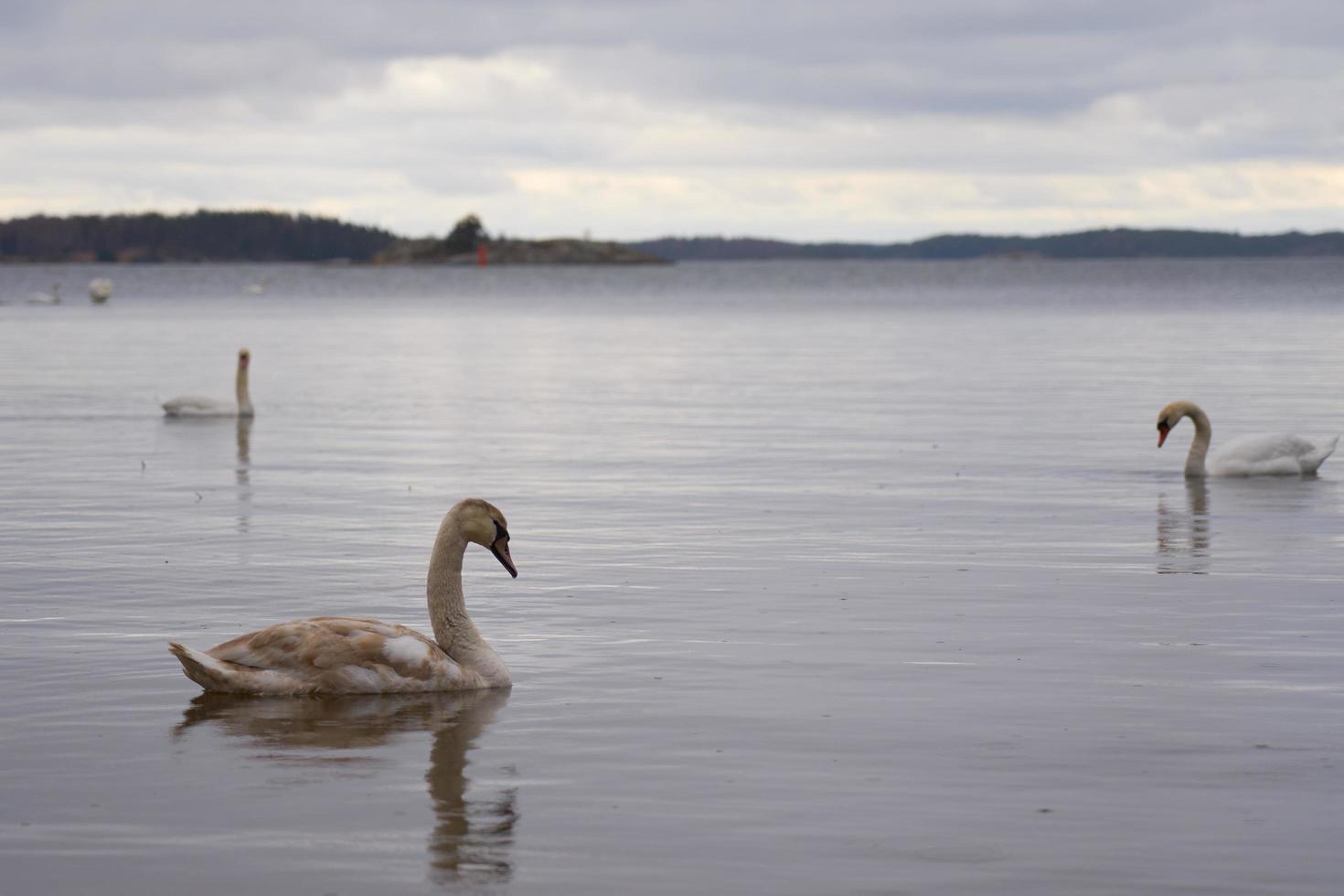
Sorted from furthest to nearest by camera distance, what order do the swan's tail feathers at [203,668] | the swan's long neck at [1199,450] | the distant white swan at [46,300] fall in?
the distant white swan at [46,300] < the swan's long neck at [1199,450] < the swan's tail feathers at [203,668]

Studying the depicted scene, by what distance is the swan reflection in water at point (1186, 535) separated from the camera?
50.9 feet

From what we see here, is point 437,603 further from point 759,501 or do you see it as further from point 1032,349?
point 1032,349

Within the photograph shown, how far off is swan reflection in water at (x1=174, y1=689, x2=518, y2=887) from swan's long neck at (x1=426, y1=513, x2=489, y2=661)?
310 mm

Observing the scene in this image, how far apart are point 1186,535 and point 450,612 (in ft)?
28.3

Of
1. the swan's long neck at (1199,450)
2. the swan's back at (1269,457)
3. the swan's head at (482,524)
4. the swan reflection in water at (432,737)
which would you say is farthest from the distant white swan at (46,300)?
the swan reflection in water at (432,737)

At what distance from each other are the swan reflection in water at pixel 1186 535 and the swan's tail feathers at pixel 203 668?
775cm

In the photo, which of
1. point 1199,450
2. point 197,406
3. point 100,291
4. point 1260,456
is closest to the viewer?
point 1260,456

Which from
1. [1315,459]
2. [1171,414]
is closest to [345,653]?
[1315,459]

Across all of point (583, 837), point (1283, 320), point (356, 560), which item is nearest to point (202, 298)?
point (1283, 320)

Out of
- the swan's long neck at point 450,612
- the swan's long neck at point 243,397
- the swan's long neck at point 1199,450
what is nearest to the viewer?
the swan's long neck at point 450,612

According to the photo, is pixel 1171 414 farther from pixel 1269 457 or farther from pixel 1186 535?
pixel 1186 535

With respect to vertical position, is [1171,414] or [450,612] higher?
[1171,414]

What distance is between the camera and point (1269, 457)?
72.5 ft

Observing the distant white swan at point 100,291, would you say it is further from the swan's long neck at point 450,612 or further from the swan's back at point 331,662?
the swan's back at point 331,662
